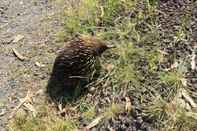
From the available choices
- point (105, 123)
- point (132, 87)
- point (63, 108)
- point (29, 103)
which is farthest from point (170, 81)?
point (29, 103)

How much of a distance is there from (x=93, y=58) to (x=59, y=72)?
0.25m

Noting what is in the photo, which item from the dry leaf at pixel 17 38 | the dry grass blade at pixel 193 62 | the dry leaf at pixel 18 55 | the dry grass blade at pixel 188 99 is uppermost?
the dry leaf at pixel 17 38

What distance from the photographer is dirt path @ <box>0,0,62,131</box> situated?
320 cm

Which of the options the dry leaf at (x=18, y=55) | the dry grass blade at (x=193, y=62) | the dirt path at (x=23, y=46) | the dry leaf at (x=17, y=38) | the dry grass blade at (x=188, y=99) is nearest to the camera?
the dry grass blade at (x=188, y=99)

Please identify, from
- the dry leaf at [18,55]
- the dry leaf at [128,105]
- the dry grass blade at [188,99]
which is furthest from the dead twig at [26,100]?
the dry grass blade at [188,99]

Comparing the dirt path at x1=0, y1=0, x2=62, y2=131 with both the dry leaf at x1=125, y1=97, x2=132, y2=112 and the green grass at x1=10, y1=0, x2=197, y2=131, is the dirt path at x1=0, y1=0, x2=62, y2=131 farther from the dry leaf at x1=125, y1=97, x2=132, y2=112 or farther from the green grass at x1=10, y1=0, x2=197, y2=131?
the dry leaf at x1=125, y1=97, x2=132, y2=112

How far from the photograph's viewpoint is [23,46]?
350 cm

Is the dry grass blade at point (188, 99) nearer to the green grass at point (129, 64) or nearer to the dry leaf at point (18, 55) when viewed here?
the green grass at point (129, 64)

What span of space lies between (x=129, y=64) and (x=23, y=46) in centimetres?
88

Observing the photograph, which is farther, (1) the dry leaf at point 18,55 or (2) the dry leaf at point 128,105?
(1) the dry leaf at point 18,55

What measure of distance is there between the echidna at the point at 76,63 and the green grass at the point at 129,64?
3.6 inches

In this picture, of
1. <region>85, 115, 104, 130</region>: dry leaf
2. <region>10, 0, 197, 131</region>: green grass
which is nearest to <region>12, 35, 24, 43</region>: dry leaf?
<region>10, 0, 197, 131</region>: green grass

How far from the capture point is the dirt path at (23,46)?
126 inches

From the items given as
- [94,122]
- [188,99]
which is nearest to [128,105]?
[94,122]
